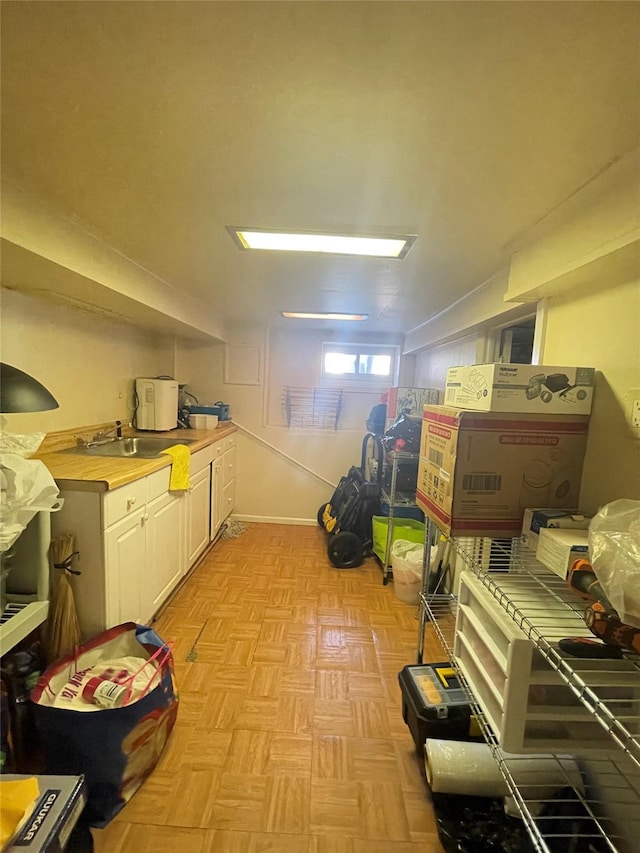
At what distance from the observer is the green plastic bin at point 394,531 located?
9.50ft

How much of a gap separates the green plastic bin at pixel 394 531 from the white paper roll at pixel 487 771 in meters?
1.61

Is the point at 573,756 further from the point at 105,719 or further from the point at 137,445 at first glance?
the point at 137,445

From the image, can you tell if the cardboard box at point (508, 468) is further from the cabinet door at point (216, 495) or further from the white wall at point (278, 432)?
the white wall at point (278, 432)

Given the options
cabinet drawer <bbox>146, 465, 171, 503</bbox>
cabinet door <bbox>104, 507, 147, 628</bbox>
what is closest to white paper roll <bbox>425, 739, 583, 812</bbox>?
cabinet door <bbox>104, 507, 147, 628</bbox>

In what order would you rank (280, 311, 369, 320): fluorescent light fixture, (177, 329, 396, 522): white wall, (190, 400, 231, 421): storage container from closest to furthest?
(280, 311, 369, 320): fluorescent light fixture, (190, 400, 231, 421): storage container, (177, 329, 396, 522): white wall

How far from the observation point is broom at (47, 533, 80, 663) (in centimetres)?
152

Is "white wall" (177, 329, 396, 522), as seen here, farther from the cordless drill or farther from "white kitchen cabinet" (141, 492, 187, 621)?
the cordless drill

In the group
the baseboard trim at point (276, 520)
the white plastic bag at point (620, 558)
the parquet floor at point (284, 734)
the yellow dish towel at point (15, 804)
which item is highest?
the white plastic bag at point (620, 558)

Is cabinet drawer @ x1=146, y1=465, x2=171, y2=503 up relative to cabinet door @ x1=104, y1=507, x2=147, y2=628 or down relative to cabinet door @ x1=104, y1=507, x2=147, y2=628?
up

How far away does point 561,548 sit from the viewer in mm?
993

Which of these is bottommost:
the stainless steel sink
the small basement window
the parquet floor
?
the parquet floor

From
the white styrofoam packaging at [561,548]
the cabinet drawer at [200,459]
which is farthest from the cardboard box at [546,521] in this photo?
the cabinet drawer at [200,459]

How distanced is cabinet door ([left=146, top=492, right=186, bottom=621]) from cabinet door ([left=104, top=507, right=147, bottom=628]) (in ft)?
0.23

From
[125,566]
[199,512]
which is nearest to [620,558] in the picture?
[125,566]
